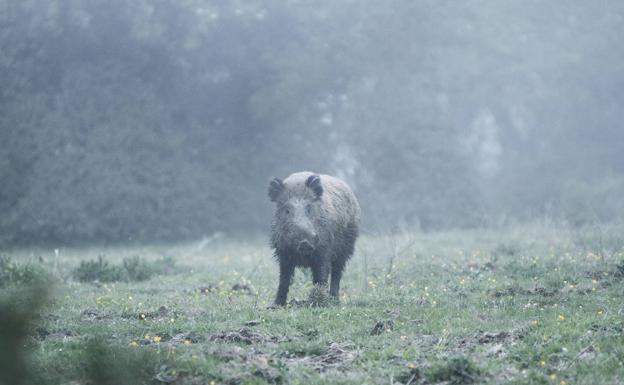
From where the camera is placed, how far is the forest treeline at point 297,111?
31.8m

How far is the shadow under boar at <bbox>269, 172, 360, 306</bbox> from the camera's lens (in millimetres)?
10922

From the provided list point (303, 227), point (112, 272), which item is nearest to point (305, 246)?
point (303, 227)

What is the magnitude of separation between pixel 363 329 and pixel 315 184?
303 centimetres

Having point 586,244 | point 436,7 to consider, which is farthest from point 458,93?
point 586,244

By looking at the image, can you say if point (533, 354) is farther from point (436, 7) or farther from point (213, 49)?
point (436, 7)

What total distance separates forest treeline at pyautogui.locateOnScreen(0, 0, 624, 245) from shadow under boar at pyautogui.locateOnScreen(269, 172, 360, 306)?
17.9 m

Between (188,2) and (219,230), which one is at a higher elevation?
(188,2)

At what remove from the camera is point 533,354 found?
7.46 meters

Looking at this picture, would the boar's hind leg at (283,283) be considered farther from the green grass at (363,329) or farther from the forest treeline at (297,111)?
the forest treeline at (297,111)

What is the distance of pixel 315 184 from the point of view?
1138 centimetres

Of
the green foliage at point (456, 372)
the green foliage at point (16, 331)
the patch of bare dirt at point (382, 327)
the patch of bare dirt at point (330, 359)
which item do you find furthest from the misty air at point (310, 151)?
the green foliage at point (16, 331)

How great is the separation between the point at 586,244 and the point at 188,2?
1035 inches

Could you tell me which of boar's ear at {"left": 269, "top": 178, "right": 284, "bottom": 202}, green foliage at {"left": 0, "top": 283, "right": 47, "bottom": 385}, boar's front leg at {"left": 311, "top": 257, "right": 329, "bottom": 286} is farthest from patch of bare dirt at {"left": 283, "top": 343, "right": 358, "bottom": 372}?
green foliage at {"left": 0, "top": 283, "right": 47, "bottom": 385}

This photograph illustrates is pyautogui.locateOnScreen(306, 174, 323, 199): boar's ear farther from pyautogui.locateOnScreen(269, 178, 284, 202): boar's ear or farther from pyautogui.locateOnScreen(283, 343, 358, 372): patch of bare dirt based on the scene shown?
pyautogui.locateOnScreen(283, 343, 358, 372): patch of bare dirt
